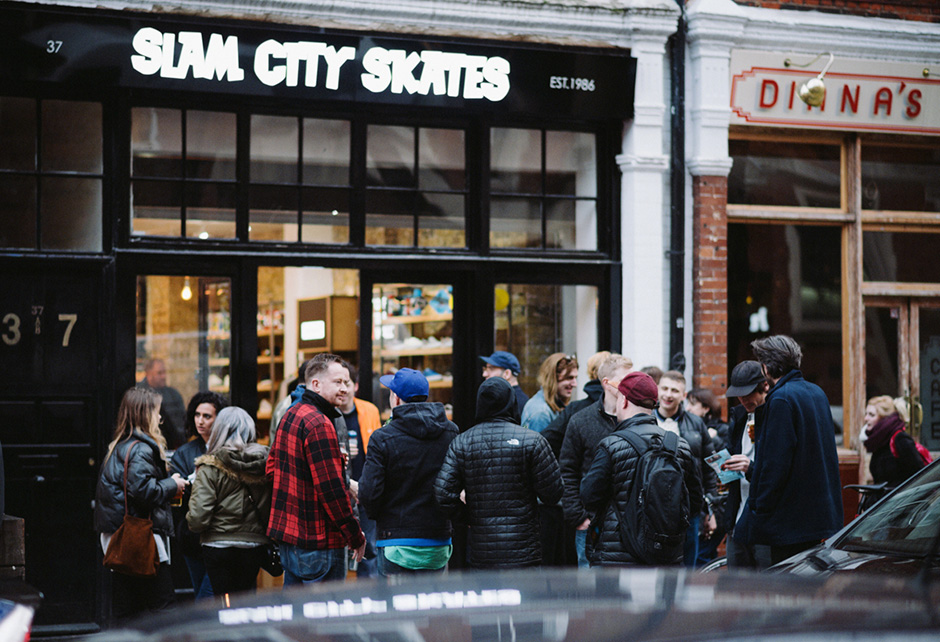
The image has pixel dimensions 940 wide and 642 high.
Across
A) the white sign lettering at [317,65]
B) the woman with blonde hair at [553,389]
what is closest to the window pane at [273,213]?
the white sign lettering at [317,65]

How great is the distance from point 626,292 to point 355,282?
2581 millimetres

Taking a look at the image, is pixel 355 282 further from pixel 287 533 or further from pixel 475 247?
pixel 287 533

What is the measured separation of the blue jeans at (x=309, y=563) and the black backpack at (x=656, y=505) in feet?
5.95

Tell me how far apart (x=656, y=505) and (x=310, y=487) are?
2.06m

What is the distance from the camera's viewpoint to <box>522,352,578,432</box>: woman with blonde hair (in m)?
8.29

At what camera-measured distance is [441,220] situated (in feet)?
31.8

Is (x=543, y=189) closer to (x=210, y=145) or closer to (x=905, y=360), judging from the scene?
(x=210, y=145)

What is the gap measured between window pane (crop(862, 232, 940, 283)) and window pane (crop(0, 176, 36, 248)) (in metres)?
7.99

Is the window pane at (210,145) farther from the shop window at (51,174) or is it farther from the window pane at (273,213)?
the shop window at (51,174)

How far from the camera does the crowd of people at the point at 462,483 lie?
5.68m

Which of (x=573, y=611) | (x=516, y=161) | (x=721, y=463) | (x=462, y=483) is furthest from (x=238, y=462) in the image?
(x=573, y=611)

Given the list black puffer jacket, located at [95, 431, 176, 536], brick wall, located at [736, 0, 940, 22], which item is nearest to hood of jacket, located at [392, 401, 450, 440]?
black puffer jacket, located at [95, 431, 176, 536]

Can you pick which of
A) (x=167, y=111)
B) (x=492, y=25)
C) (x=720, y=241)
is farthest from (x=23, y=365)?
(x=720, y=241)

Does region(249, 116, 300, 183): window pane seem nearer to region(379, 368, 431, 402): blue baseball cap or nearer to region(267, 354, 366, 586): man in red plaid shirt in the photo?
region(267, 354, 366, 586): man in red plaid shirt
